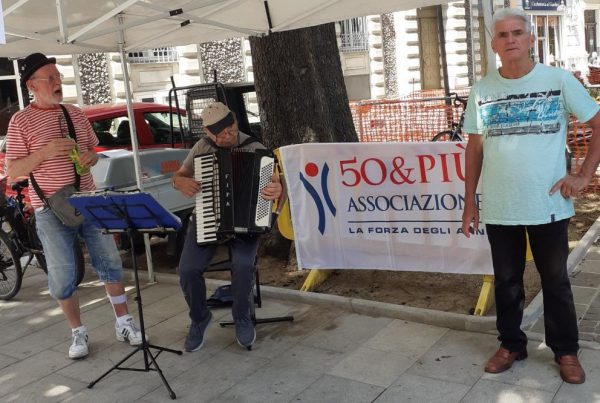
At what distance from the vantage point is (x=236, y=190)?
4355 mm

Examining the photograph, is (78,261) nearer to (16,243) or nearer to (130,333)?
(16,243)

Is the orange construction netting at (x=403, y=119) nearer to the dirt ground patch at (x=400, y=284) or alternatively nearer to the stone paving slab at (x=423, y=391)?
the dirt ground patch at (x=400, y=284)

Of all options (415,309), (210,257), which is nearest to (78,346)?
(210,257)

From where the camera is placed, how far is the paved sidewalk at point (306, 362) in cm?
387

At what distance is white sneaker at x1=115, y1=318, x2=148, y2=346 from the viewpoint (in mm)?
4887

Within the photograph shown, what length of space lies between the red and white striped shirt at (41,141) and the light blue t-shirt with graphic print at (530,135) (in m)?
2.79

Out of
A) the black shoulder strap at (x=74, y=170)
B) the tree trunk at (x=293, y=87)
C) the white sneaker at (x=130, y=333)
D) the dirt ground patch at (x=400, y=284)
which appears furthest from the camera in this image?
the tree trunk at (x=293, y=87)

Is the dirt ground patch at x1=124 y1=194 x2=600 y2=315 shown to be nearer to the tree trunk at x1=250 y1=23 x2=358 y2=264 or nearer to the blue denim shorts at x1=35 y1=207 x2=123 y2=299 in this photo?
the tree trunk at x1=250 y1=23 x2=358 y2=264

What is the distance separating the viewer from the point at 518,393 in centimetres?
371

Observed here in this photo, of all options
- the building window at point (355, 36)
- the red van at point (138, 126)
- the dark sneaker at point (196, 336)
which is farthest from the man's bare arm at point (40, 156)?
the building window at point (355, 36)

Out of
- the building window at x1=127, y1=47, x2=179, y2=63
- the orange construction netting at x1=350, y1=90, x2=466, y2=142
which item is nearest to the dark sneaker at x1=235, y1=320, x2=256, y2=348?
the orange construction netting at x1=350, y1=90, x2=466, y2=142

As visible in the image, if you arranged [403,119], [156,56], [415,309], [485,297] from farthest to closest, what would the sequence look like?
[156,56] → [403,119] → [415,309] → [485,297]

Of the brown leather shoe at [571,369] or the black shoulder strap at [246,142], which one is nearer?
the brown leather shoe at [571,369]

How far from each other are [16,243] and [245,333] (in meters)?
3.10
